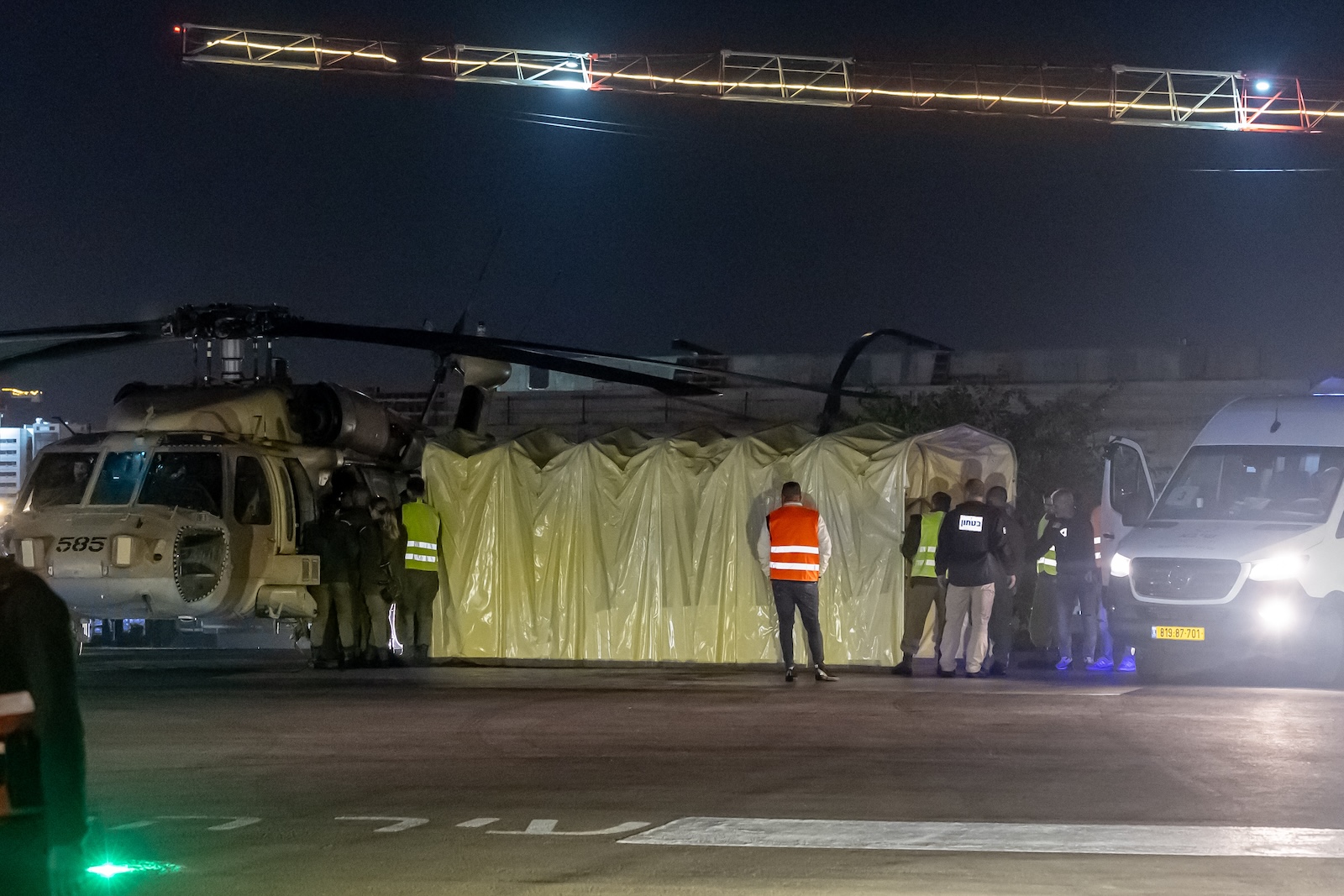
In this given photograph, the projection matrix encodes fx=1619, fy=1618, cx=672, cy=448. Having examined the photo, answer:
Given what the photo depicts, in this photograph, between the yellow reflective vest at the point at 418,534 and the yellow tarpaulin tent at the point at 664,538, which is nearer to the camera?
the yellow tarpaulin tent at the point at 664,538

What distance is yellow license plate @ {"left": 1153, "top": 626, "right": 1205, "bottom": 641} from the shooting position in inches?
617

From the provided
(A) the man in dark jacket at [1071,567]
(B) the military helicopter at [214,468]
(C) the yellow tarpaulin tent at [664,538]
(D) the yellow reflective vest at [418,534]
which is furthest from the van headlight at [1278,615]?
(D) the yellow reflective vest at [418,534]

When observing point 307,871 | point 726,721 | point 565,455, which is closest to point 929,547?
point 565,455

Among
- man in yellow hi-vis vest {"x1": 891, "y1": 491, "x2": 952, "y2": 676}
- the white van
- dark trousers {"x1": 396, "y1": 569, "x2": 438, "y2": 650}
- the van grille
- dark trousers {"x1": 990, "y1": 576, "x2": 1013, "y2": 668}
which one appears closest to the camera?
the white van

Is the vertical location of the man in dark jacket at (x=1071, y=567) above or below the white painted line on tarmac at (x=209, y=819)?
above

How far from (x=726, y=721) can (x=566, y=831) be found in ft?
15.1

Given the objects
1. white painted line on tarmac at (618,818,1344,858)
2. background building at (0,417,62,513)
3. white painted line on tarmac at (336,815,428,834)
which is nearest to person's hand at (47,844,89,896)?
white painted line on tarmac at (618,818,1344,858)

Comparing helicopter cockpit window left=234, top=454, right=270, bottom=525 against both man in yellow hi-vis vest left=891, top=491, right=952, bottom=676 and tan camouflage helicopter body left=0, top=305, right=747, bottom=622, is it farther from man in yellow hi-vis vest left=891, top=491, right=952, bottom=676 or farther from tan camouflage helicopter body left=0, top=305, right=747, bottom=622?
man in yellow hi-vis vest left=891, top=491, right=952, bottom=676

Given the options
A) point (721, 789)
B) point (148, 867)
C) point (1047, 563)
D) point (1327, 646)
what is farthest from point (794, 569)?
point (148, 867)

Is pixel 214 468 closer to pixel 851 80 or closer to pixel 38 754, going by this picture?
pixel 38 754

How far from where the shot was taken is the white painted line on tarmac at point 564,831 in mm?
7781

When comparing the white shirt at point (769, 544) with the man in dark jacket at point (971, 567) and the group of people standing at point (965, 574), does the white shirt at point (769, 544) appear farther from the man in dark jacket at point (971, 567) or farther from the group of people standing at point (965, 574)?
the man in dark jacket at point (971, 567)

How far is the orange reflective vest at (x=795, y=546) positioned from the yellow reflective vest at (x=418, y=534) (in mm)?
4250

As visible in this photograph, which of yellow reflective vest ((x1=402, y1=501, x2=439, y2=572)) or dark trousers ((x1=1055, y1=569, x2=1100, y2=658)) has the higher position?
yellow reflective vest ((x1=402, y1=501, x2=439, y2=572))
